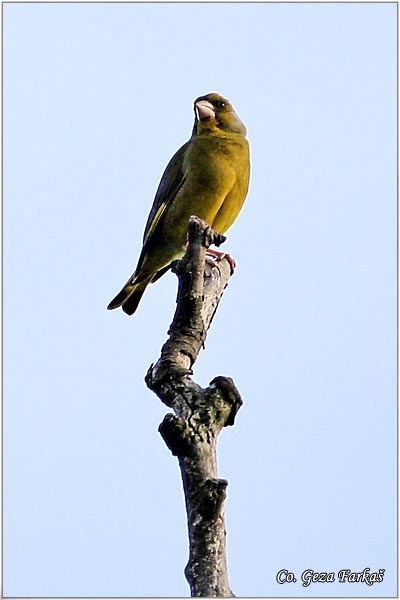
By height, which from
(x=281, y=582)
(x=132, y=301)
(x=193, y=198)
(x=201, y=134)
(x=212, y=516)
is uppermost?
(x=201, y=134)

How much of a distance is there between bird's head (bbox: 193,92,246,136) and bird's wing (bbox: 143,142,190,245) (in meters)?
0.23

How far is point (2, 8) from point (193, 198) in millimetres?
1710

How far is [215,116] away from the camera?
6.38m

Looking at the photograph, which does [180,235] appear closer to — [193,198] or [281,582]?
[193,198]

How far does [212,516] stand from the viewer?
2.49 metres

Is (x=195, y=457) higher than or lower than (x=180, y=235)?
lower

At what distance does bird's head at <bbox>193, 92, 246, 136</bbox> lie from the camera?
20.7ft

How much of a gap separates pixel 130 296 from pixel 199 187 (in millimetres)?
1170

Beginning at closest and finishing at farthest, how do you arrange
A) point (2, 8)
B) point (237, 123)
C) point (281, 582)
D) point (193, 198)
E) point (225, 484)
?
point (225, 484)
point (281, 582)
point (2, 8)
point (193, 198)
point (237, 123)

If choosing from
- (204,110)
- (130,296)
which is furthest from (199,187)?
(130,296)

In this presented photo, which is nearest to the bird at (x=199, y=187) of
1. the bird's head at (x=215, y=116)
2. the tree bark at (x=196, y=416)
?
the bird's head at (x=215, y=116)

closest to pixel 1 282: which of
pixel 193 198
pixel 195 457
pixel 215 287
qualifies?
pixel 215 287

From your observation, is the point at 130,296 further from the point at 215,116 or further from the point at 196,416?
the point at 196,416

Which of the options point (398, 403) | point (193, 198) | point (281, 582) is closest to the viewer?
point (281, 582)
